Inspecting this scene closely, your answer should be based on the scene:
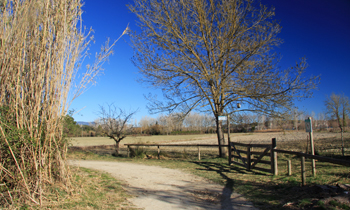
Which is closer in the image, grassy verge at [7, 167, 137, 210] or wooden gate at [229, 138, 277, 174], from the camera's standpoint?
grassy verge at [7, 167, 137, 210]

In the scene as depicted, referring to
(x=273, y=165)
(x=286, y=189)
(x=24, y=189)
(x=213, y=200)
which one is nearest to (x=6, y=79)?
(x=24, y=189)

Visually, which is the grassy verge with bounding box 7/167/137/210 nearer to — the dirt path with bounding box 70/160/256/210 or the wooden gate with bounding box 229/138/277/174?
the dirt path with bounding box 70/160/256/210

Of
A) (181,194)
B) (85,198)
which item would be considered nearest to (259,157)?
(181,194)

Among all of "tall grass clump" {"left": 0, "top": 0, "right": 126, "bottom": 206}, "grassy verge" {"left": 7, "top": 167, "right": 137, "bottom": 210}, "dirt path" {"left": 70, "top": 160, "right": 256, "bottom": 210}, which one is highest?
"tall grass clump" {"left": 0, "top": 0, "right": 126, "bottom": 206}

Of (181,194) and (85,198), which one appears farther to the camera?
(181,194)

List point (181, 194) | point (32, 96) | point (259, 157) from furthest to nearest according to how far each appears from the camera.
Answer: point (259, 157)
point (181, 194)
point (32, 96)

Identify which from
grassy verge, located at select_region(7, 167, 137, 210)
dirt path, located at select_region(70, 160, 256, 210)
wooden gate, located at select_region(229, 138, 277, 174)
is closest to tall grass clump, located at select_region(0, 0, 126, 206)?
grassy verge, located at select_region(7, 167, 137, 210)

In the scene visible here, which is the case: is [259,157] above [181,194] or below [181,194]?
above

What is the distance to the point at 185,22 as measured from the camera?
12.8m

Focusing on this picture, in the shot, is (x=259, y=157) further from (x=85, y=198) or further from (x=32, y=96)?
(x=32, y=96)

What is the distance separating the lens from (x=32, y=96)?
4.27 metres

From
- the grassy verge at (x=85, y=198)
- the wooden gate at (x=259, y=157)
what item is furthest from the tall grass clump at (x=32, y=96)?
the wooden gate at (x=259, y=157)

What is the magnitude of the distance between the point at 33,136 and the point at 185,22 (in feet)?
34.5

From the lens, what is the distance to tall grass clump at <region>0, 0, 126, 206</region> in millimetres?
4066
